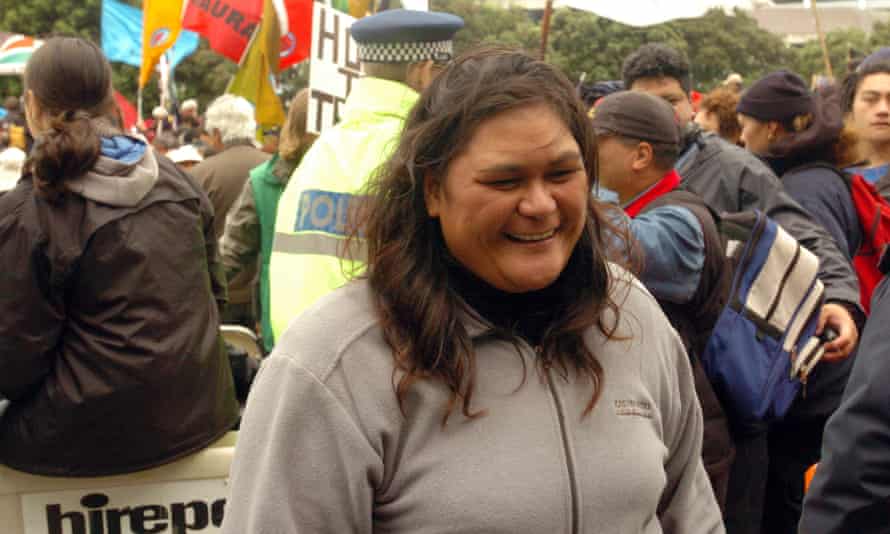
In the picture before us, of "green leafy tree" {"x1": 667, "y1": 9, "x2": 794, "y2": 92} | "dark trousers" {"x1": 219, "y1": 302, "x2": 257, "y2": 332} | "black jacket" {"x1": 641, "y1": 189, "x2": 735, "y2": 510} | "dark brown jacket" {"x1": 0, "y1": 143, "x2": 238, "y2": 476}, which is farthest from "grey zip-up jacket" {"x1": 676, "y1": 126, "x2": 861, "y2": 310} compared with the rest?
"green leafy tree" {"x1": 667, "y1": 9, "x2": 794, "y2": 92}

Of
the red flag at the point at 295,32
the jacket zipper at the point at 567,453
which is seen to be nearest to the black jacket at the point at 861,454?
the jacket zipper at the point at 567,453

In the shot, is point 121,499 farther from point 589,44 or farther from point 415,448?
point 589,44

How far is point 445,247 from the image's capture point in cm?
205

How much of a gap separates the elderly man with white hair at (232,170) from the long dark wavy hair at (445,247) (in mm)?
4312

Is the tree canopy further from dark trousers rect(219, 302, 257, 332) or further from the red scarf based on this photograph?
the red scarf

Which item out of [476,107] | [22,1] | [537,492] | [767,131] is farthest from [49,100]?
[22,1]

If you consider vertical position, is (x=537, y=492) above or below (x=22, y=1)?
above

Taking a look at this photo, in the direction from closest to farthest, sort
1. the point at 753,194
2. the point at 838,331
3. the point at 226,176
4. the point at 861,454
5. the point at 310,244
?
the point at 861,454 → the point at 310,244 → the point at 838,331 → the point at 753,194 → the point at 226,176

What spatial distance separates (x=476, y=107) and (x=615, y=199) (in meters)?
1.95

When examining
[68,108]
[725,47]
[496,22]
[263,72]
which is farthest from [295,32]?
[725,47]

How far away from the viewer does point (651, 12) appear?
7.77 meters

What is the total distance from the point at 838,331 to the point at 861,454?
2008mm

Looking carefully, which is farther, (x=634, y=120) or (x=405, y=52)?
(x=634, y=120)

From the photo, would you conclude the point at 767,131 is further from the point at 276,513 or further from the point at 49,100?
the point at 276,513
